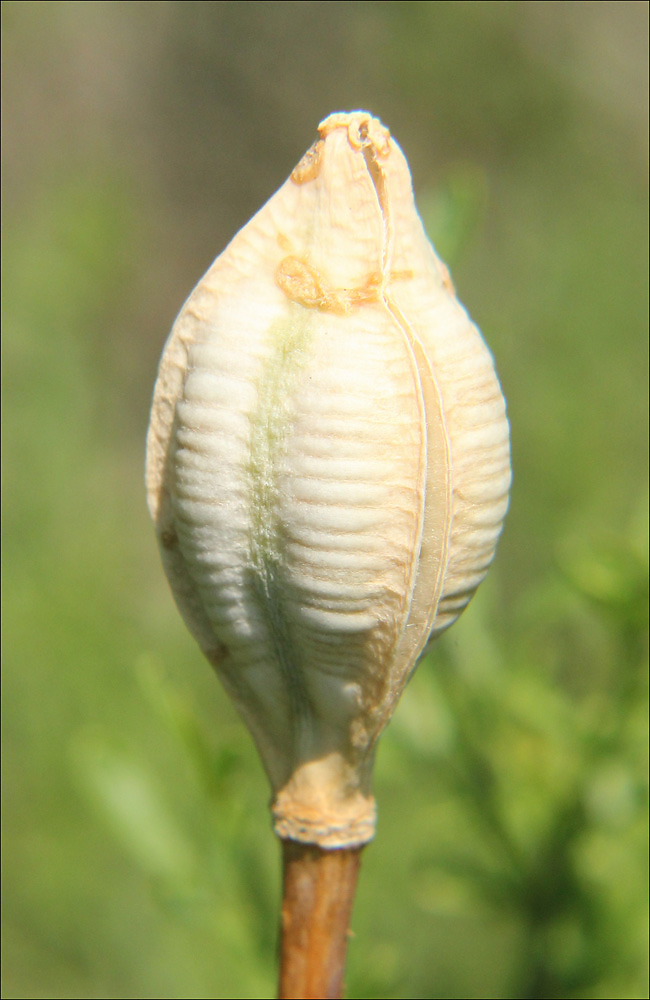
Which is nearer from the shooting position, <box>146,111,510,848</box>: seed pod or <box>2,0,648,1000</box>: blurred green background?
<box>146,111,510,848</box>: seed pod

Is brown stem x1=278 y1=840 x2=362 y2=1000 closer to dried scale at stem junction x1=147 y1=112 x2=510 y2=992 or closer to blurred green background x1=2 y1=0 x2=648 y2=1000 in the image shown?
dried scale at stem junction x1=147 y1=112 x2=510 y2=992

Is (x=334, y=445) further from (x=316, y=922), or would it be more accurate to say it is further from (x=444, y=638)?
(x=444, y=638)

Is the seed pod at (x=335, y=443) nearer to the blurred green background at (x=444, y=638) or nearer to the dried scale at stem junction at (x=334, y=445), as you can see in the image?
the dried scale at stem junction at (x=334, y=445)

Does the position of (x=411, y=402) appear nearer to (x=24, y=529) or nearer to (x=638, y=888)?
(x=638, y=888)

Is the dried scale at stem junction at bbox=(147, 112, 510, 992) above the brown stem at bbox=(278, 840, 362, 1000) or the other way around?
above

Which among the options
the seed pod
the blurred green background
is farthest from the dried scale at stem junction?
the blurred green background

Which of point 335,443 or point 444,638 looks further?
point 444,638

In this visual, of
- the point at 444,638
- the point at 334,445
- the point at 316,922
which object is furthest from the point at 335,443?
the point at 444,638
